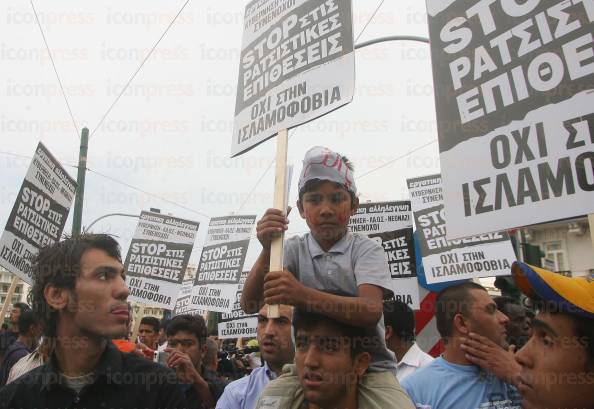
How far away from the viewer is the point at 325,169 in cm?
270

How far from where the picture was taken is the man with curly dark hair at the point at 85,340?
2295 mm

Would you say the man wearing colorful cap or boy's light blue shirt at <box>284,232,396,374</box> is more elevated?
boy's light blue shirt at <box>284,232,396,374</box>

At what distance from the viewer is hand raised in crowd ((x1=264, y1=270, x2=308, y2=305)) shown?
2.26m

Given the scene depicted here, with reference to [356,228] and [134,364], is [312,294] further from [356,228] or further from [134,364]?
[356,228]

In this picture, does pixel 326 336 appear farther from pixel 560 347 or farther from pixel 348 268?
pixel 560 347

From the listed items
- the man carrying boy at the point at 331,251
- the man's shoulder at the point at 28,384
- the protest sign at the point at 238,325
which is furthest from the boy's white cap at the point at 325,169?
the protest sign at the point at 238,325

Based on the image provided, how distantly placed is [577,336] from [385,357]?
2.78 ft

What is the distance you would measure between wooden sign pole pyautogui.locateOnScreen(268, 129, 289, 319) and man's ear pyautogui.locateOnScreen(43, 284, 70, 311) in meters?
0.92

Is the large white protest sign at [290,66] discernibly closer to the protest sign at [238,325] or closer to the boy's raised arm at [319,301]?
the boy's raised arm at [319,301]

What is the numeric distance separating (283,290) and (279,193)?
61cm

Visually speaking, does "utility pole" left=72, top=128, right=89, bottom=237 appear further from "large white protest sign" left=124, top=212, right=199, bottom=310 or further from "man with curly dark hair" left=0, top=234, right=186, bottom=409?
"man with curly dark hair" left=0, top=234, right=186, bottom=409

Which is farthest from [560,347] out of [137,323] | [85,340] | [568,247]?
[568,247]

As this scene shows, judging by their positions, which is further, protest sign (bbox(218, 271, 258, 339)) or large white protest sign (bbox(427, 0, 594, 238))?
protest sign (bbox(218, 271, 258, 339))

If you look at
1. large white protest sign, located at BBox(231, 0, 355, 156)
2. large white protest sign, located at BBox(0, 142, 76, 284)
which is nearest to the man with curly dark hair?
large white protest sign, located at BBox(231, 0, 355, 156)
